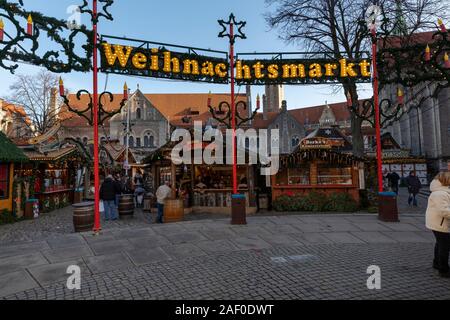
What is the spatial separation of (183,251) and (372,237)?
5114 mm

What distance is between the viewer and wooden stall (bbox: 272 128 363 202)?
12844 mm

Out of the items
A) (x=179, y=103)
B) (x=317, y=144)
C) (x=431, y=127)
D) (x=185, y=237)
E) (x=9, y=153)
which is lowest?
(x=185, y=237)

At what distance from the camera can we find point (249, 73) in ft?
30.8

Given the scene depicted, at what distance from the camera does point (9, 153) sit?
1209 centimetres

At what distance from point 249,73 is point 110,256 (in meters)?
7.22

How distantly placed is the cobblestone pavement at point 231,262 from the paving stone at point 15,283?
2 centimetres

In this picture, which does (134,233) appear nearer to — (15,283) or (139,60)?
(15,283)

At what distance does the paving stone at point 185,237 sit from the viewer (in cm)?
691

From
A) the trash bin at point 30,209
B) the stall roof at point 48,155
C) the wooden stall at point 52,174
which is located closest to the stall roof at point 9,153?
the wooden stall at point 52,174

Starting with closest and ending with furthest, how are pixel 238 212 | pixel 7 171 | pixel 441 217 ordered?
pixel 441 217
pixel 238 212
pixel 7 171

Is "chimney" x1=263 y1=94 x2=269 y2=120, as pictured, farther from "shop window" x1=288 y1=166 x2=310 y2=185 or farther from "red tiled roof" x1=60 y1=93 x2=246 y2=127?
"shop window" x1=288 y1=166 x2=310 y2=185

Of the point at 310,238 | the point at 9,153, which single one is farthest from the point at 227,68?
the point at 9,153

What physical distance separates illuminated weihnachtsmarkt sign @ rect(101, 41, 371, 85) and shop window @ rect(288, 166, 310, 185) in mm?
5069
